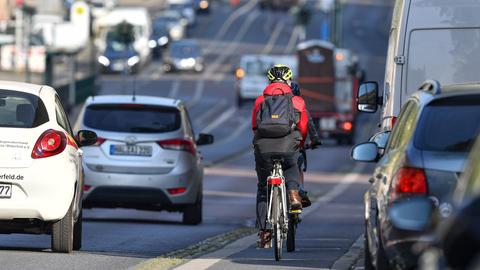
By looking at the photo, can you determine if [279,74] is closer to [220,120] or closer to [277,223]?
[277,223]

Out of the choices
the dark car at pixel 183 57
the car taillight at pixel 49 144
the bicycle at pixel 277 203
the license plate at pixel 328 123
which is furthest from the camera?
the dark car at pixel 183 57

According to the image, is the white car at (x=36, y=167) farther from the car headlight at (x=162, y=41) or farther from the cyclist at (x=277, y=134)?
the car headlight at (x=162, y=41)

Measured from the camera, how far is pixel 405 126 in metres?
10.5

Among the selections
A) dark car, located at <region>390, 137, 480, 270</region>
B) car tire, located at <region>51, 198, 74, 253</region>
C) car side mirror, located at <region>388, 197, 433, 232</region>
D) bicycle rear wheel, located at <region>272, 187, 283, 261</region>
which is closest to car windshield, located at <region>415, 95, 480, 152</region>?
car side mirror, located at <region>388, 197, 433, 232</region>

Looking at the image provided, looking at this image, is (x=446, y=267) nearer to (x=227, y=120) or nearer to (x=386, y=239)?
(x=386, y=239)

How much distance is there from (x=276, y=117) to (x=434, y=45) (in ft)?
6.94

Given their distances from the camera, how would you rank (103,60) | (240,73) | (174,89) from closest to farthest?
(240,73) → (174,89) → (103,60)

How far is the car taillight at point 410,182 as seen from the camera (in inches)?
367

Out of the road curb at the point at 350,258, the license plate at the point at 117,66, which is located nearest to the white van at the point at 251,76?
the license plate at the point at 117,66

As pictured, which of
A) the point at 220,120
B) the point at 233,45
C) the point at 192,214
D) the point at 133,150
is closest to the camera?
the point at 133,150

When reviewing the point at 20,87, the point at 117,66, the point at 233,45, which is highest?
the point at 20,87

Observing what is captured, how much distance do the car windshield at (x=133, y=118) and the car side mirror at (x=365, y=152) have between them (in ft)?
29.7

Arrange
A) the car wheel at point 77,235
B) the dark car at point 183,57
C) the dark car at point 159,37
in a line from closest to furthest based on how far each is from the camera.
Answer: the car wheel at point 77,235, the dark car at point 183,57, the dark car at point 159,37

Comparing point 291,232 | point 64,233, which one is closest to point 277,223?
point 291,232
